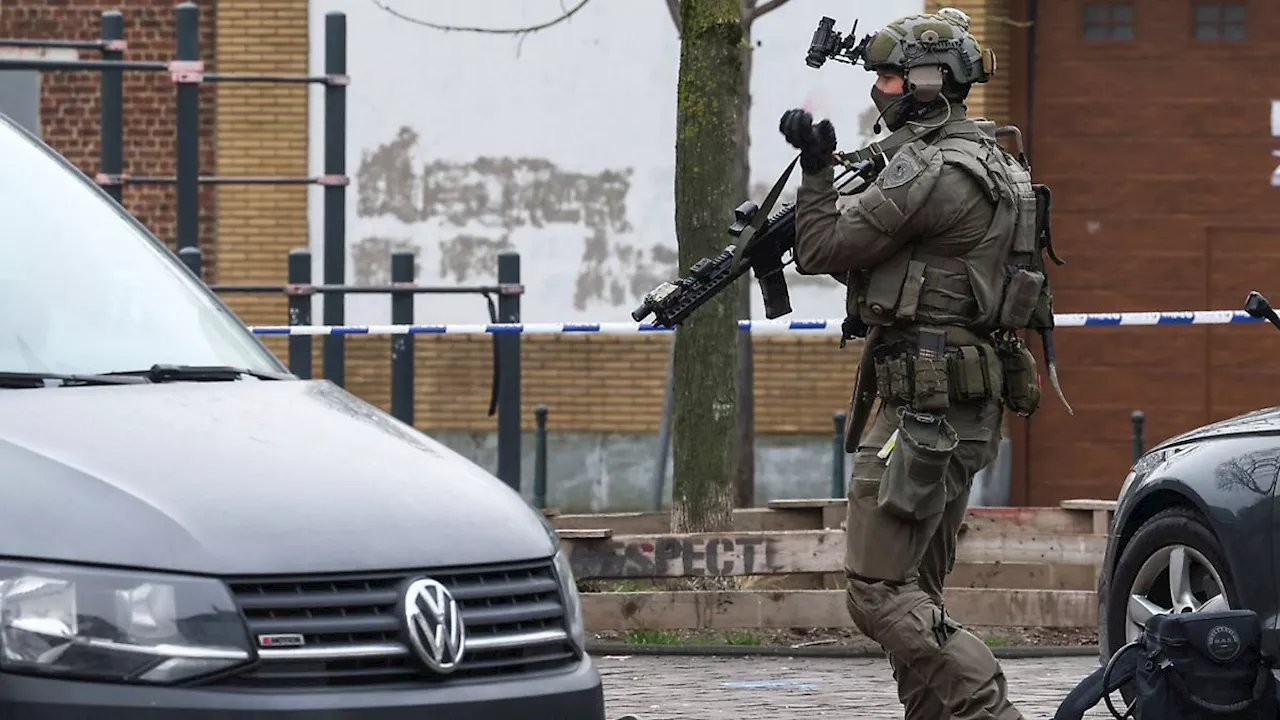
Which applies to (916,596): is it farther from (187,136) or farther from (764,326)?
(187,136)

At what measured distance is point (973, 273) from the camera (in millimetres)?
6031

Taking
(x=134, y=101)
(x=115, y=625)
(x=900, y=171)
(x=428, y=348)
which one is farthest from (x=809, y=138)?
(x=134, y=101)

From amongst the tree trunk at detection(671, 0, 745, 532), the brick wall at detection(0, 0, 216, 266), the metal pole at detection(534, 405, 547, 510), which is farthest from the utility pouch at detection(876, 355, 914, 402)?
the brick wall at detection(0, 0, 216, 266)

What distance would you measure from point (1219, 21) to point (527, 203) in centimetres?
528

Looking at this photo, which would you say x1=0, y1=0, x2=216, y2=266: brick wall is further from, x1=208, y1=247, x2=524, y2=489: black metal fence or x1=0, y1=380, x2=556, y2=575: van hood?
x1=0, y1=380, x2=556, y2=575: van hood

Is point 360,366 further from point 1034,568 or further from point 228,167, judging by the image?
point 1034,568

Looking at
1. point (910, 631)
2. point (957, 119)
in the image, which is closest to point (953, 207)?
point (957, 119)

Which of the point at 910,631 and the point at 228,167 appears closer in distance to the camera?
the point at 910,631

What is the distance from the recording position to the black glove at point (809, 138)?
578cm

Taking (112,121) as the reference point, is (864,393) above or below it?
below

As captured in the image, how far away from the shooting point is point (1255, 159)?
56.7 ft

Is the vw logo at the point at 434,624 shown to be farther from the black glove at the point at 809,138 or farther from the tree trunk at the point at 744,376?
the tree trunk at the point at 744,376

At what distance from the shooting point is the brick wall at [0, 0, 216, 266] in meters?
18.0

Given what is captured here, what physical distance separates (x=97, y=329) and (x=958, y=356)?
2.42 m
